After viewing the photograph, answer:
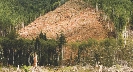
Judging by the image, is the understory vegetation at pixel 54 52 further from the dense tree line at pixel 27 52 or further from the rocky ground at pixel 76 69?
the rocky ground at pixel 76 69

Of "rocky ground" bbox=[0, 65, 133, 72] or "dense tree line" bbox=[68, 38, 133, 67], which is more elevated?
"dense tree line" bbox=[68, 38, 133, 67]

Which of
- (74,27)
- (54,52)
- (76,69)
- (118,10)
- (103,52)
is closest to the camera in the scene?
(76,69)

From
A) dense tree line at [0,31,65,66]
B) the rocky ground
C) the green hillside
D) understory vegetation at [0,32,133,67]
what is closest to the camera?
the rocky ground

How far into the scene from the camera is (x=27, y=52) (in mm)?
141500

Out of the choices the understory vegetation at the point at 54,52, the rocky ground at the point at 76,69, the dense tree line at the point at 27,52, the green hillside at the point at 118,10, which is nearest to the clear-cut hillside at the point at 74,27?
the green hillside at the point at 118,10

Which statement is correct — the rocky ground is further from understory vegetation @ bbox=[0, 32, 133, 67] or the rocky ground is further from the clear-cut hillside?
Result: the clear-cut hillside

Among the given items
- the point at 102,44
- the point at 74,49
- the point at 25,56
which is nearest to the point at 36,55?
the point at 25,56

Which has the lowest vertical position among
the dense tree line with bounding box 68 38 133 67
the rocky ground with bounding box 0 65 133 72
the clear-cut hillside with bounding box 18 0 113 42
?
the rocky ground with bounding box 0 65 133 72

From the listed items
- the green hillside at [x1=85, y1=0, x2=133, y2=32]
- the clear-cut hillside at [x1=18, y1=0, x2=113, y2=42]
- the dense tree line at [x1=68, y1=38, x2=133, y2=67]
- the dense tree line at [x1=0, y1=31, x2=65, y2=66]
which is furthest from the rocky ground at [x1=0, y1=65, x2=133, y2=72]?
the clear-cut hillside at [x1=18, y1=0, x2=113, y2=42]

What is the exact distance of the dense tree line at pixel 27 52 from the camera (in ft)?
461

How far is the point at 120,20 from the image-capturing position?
516ft

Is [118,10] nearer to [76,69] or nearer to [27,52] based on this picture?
[76,69]

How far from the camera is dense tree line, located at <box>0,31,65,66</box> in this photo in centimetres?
14062

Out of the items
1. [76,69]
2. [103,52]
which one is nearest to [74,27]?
[103,52]
